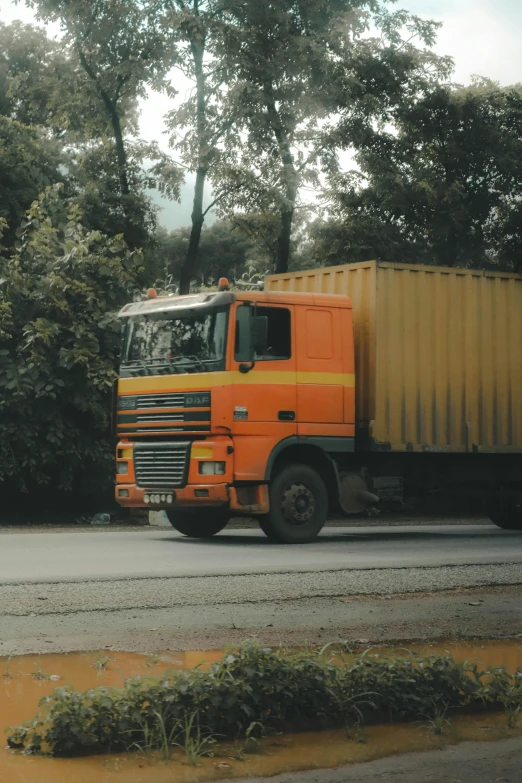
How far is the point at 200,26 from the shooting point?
27.3 m

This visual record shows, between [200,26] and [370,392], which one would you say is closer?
[370,392]

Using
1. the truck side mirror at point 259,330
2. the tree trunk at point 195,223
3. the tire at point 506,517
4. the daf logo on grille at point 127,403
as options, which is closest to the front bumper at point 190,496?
the daf logo on grille at point 127,403

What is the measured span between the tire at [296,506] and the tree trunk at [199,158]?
1403 cm

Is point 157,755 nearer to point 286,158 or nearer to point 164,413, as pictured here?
point 164,413

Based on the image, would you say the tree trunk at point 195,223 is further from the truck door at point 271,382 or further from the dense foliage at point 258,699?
the dense foliage at point 258,699

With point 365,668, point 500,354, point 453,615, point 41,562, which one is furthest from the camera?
point 500,354

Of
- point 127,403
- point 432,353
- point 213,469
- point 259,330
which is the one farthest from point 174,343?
point 432,353

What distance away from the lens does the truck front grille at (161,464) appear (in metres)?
14.8

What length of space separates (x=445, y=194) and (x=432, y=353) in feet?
60.0

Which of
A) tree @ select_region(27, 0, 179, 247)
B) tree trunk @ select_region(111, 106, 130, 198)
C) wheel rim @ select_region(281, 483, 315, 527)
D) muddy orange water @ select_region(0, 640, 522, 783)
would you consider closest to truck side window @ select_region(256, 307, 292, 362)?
wheel rim @ select_region(281, 483, 315, 527)

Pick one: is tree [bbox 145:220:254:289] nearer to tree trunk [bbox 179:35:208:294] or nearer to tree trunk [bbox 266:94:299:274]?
tree trunk [bbox 179:35:208:294]

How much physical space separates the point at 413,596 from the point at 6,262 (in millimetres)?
12285

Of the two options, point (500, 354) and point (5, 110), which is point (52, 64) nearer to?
point (5, 110)

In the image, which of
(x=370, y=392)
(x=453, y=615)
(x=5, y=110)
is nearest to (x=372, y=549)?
(x=370, y=392)
